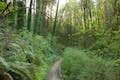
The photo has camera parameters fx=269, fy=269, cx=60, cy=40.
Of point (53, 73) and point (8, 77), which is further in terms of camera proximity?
point (53, 73)

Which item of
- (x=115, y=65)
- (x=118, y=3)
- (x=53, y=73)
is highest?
(x=118, y=3)

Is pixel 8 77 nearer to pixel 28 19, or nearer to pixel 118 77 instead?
pixel 118 77

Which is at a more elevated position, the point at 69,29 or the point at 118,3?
the point at 118,3

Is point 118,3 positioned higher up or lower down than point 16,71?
higher up

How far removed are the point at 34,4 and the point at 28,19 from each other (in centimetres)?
210

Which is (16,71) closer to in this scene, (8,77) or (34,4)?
(8,77)

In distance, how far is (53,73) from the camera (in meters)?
8.85

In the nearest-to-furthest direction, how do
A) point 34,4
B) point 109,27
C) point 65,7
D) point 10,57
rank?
point 10,57 → point 109,27 → point 34,4 → point 65,7

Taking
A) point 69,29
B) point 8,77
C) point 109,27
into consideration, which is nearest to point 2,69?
point 8,77

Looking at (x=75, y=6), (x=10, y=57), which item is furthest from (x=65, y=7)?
(x=10, y=57)

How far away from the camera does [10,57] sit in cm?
644

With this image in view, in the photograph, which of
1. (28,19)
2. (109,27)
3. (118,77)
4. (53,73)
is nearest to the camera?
(118,77)

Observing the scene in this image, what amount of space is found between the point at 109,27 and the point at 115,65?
433 cm

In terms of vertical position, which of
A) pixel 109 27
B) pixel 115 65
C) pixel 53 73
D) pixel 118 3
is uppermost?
pixel 118 3
